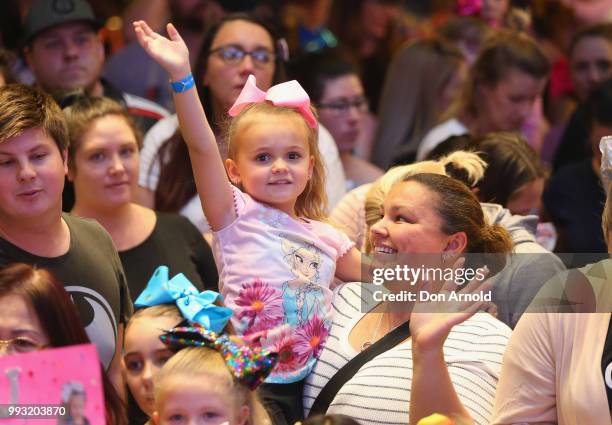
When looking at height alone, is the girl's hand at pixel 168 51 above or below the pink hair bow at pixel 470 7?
below

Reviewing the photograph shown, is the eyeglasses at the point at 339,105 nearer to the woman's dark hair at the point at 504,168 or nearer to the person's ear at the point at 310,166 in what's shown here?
the woman's dark hair at the point at 504,168

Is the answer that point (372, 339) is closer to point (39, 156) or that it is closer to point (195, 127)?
point (195, 127)

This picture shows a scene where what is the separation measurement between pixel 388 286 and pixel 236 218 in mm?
455

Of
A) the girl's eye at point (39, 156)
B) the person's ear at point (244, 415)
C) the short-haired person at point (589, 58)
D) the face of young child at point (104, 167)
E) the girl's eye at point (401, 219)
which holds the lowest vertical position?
the person's ear at point (244, 415)

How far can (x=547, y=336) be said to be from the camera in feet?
9.78

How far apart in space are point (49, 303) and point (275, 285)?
29.2 inches

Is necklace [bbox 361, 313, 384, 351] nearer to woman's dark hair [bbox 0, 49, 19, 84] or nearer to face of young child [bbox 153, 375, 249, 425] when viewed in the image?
face of young child [bbox 153, 375, 249, 425]

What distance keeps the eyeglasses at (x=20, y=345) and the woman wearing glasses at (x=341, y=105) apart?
8.54ft

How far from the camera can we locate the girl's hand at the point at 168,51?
3.29m

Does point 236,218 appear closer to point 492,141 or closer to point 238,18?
point 492,141

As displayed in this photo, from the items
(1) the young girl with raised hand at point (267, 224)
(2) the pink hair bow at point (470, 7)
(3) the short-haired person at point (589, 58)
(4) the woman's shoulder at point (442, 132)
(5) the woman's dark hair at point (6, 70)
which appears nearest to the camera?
(1) the young girl with raised hand at point (267, 224)

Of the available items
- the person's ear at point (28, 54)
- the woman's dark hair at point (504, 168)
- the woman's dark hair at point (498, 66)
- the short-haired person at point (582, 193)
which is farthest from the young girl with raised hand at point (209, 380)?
the woman's dark hair at point (498, 66)

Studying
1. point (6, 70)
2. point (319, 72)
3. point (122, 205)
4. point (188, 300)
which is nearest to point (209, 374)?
point (188, 300)

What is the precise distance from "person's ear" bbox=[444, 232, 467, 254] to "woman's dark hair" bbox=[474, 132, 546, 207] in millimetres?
612
